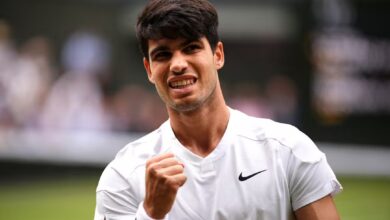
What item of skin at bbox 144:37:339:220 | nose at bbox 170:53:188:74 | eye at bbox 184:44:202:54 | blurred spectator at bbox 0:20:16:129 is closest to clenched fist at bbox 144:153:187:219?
skin at bbox 144:37:339:220

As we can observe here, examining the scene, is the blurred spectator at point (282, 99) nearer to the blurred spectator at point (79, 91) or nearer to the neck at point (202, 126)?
the blurred spectator at point (79, 91)

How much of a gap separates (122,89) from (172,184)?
15651 mm

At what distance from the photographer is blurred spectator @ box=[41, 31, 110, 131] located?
17.6m

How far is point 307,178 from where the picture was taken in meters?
4.18

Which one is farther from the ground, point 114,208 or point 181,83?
point 181,83

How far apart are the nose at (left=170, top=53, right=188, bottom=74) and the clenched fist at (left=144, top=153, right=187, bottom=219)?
1.46ft

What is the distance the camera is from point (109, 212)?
435 cm

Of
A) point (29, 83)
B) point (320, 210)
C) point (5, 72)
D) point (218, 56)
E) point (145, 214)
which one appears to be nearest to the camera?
point (145, 214)

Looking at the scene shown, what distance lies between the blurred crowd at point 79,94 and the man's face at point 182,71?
41.0ft

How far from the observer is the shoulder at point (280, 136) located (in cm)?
423

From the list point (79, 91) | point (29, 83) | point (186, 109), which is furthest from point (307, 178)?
point (79, 91)

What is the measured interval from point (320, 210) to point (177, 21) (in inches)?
41.6

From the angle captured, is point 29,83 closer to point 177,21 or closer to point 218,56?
point 218,56

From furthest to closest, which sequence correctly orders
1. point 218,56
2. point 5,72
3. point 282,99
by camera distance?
1. point 282,99
2. point 5,72
3. point 218,56
